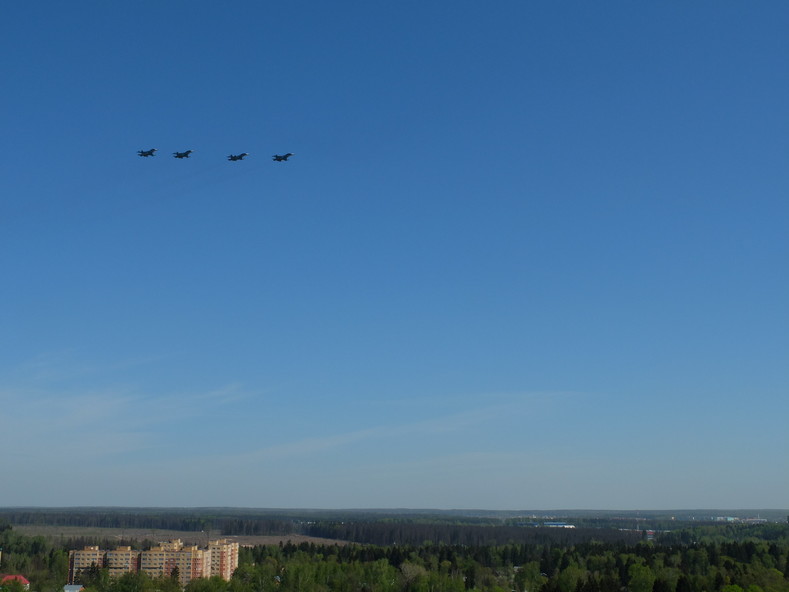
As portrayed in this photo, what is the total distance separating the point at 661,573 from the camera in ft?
312

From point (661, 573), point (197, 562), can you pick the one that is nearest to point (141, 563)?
point (197, 562)

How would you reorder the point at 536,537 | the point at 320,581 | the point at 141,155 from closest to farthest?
1. the point at 141,155
2. the point at 320,581
3. the point at 536,537

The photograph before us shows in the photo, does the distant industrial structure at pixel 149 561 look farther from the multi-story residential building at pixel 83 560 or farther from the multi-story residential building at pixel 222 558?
the multi-story residential building at pixel 222 558

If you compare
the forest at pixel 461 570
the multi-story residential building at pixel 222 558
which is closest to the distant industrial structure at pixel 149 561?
the multi-story residential building at pixel 222 558

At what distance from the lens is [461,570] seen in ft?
378

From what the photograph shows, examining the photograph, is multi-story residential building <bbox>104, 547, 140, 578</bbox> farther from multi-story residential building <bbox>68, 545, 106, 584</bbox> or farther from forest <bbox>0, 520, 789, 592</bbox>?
forest <bbox>0, 520, 789, 592</bbox>

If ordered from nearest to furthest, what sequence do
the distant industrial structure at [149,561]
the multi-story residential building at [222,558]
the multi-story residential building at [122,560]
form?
the distant industrial structure at [149,561] < the multi-story residential building at [122,560] < the multi-story residential building at [222,558]

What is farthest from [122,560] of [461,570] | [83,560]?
[461,570]

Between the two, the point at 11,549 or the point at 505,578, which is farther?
the point at 11,549

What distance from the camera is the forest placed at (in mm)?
85625

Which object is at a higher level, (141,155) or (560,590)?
(141,155)

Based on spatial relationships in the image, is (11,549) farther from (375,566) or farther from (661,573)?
(661,573)

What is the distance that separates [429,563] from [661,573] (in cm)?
3579

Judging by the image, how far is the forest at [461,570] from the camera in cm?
8562
